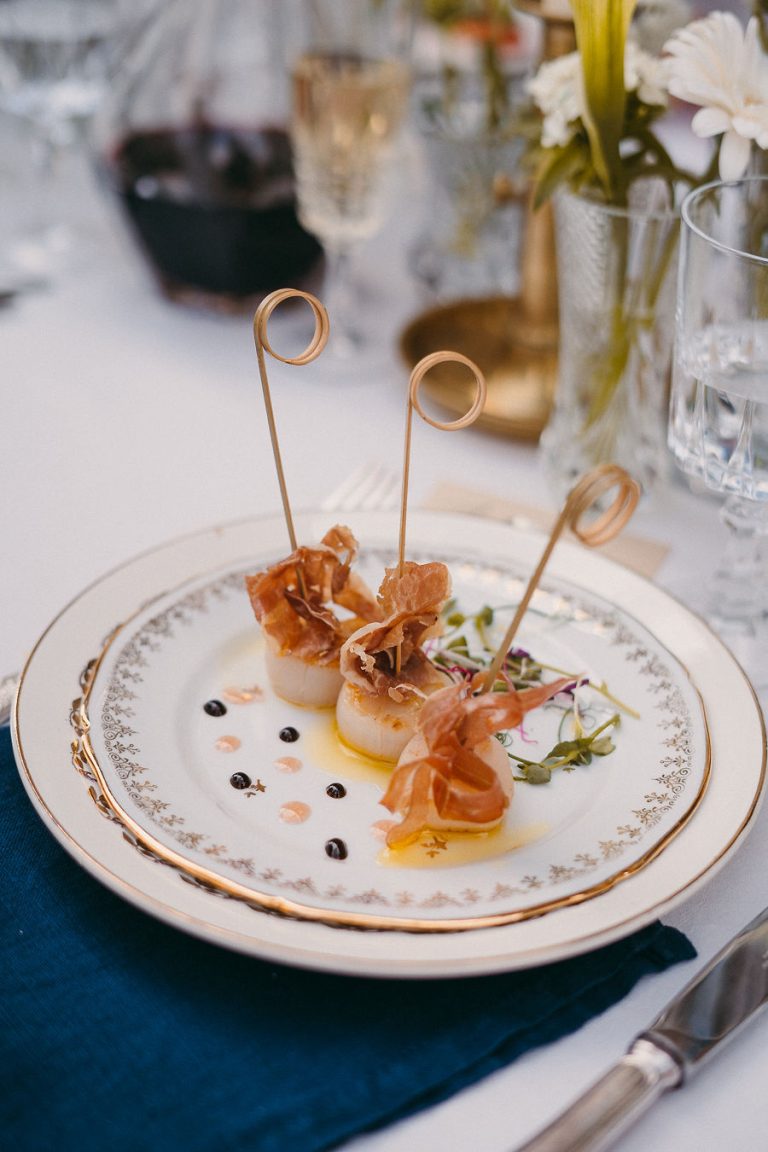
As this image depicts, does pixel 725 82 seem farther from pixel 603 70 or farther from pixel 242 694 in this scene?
pixel 242 694

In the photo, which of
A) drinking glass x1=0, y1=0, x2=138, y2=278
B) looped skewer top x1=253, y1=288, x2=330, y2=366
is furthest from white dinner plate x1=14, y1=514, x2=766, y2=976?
drinking glass x1=0, y1=0, x2=138, y2=278

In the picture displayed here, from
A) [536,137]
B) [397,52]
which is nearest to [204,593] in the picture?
[536,137]

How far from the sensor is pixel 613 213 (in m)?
1.08

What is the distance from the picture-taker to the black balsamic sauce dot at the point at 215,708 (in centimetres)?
87

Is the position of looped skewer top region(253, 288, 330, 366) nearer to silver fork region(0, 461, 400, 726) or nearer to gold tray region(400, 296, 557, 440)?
silver fork region(0, 461, 400, 726)

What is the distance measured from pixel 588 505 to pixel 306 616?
0.28 m

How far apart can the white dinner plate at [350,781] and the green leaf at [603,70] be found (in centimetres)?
35

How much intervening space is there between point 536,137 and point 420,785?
0.83 m

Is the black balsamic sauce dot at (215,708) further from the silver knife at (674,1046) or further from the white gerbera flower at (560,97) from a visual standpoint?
the white gerbera flower at (560,97)

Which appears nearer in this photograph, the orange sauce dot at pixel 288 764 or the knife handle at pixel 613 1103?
the knife handle at pixel 613 1103

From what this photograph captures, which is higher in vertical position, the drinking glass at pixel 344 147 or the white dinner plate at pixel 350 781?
the drinking glass at pixel 344 147

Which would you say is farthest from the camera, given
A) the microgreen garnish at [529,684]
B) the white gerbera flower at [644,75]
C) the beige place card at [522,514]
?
the beige place card at [522,514]

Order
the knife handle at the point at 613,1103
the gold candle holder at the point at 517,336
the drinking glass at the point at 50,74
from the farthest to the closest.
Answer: the drinking glass at the point at 50,74
the gold candle holder at the point at 517,336
the knife handle at the point at 613,1103

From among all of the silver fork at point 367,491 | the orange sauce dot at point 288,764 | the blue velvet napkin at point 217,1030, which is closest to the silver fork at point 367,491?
the silver fork at point 367,491
